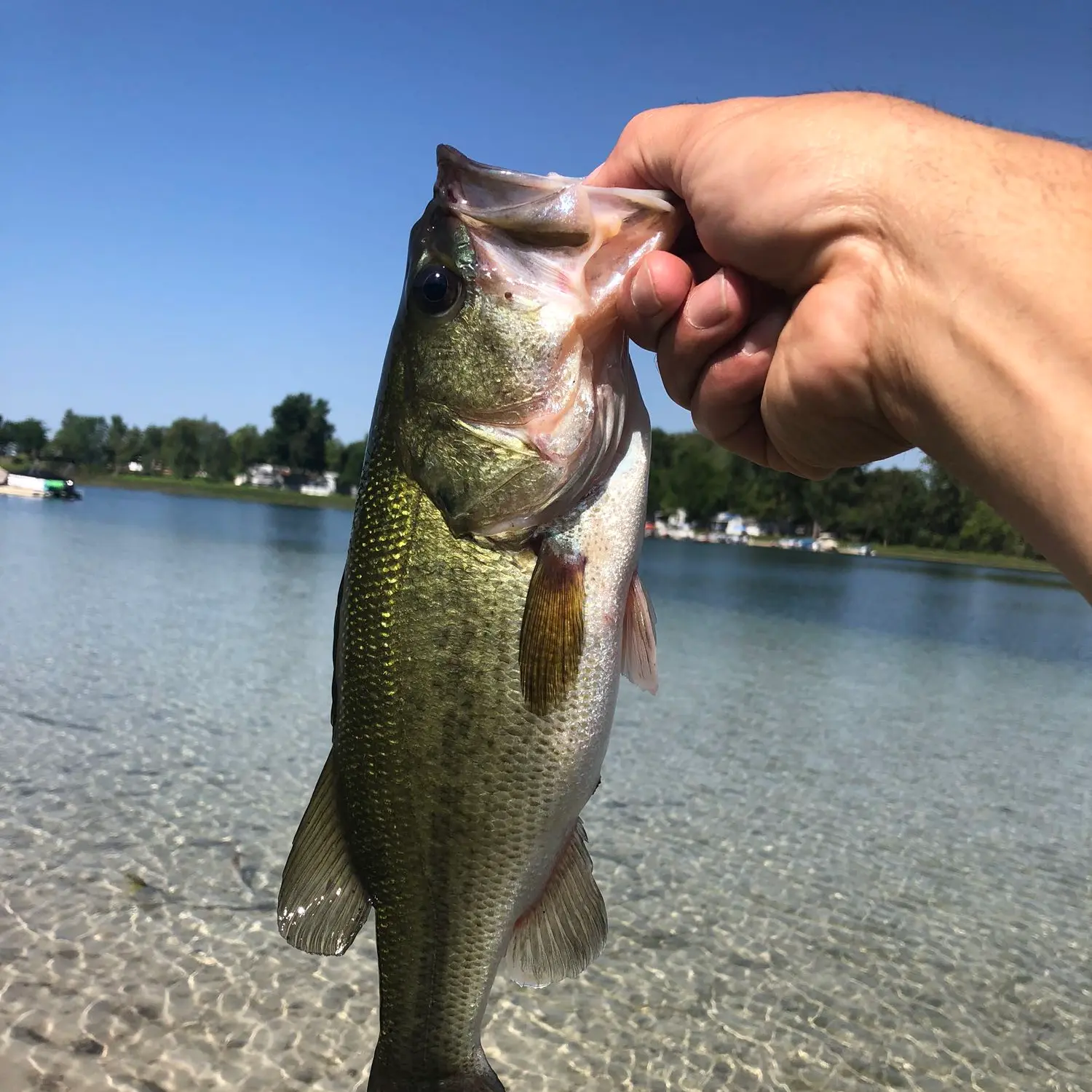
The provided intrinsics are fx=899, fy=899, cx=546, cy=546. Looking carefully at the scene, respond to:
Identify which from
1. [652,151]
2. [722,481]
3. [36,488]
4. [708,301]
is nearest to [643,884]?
[708,301]

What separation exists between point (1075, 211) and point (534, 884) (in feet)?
6.83

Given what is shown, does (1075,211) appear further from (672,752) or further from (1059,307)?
(672,752)

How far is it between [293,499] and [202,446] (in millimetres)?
27987

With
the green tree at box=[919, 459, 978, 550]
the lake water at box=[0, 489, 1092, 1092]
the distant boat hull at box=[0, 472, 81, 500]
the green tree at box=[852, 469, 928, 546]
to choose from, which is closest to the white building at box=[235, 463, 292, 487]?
the distant boat hull at box=[0, 472, 81, 500]

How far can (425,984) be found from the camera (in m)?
2.43

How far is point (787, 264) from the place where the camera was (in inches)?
95.3

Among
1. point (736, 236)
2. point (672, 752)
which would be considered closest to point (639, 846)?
point (672, 752)

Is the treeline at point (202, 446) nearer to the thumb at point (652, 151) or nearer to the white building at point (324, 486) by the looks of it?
the white building at point (324, 486)

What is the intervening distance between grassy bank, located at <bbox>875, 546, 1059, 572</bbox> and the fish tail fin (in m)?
92.6

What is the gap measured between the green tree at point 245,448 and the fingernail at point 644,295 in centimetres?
13313

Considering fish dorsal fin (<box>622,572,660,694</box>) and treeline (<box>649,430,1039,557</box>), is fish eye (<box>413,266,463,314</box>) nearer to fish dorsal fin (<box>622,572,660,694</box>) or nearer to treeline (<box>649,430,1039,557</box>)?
fish dorsal fin (<box>622,572,660,694</box>)

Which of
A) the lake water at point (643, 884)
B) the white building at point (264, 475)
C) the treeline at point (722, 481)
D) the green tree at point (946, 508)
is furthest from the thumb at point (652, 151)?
the white building at point (264, 475)

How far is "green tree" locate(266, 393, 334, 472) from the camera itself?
124312mm

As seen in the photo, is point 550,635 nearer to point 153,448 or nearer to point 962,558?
point 962,558
